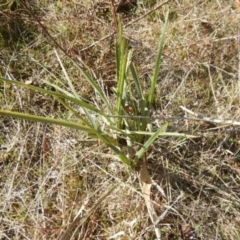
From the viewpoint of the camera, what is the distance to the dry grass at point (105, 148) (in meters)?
1.67

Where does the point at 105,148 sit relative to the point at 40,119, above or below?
below

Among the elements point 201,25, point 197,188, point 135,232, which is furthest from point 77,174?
point 201,25

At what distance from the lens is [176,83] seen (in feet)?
6.27

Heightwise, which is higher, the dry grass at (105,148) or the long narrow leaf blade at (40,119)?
the long narrow leaf blade at (40,119)

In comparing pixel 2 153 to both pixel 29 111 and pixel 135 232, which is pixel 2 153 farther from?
pixel 135 232

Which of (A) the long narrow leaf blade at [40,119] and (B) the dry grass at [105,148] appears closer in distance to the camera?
(A) the long narrow leaf blade at [40,119]

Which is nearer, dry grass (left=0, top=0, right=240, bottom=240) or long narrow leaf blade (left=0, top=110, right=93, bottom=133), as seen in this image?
long narrow leaf blade (left=0, top=110, right=93, bottom=133)

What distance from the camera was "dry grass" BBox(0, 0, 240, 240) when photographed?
1672mm

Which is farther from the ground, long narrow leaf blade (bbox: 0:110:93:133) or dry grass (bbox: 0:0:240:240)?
long narrow leaf blade (bbox: 0:110:93:133)

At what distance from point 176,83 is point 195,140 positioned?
28 cm

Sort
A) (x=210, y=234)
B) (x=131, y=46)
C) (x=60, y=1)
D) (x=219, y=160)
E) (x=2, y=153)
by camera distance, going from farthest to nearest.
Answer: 1. (x=60, y=1)
2. (x=131, y=46)
3. (x=2, y=153)
4. (x=219, y=160)
5. (x=210, y=234)

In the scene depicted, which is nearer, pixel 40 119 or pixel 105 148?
pixel 40 119

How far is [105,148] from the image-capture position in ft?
5.83

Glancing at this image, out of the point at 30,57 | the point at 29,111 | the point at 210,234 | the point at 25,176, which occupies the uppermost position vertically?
the point at 30,57
